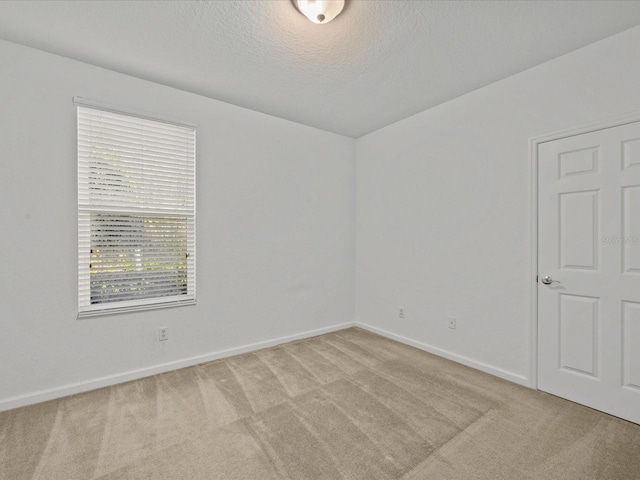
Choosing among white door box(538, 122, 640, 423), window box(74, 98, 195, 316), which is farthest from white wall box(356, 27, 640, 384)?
window box(74, 98, 195, 316)

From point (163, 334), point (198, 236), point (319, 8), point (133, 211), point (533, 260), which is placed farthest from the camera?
point (198, 236)

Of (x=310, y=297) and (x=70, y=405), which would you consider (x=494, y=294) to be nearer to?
(x=310, y=297)

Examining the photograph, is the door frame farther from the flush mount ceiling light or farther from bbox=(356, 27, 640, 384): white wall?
the flush mount ceiling light

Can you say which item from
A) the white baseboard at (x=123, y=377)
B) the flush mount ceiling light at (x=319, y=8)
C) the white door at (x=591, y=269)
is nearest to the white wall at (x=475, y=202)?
the white door at (x=591, y=269)

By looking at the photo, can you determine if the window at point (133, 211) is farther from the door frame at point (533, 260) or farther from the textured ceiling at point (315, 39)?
the door frame at point (533, 260)

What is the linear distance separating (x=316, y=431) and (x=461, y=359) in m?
1.85

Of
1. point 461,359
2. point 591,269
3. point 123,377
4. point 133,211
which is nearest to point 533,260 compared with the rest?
point 591,269

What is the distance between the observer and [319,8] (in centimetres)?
188

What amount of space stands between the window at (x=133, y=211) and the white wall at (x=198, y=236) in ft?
0.32

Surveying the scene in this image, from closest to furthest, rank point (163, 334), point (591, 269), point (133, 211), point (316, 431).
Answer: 1. point (316, 431)
2. point (591, 269)
3. point (133, 211)
4. point (163, 334)

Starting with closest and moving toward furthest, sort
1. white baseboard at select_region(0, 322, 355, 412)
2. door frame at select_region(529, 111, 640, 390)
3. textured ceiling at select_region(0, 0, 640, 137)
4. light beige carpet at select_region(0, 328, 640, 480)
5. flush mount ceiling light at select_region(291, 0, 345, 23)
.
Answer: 1. light beige carpet at select_region(0, 328, 640, 480)
2. flush mount ceiling light at select_region(291, 0, 345, 23)
3. textured ceiling at select_region(0, 0, 640, 137)
4. white baseboard at select_region(0, 322, 355, 412)
5. door frame at select_region(529, 111, 640, 390)

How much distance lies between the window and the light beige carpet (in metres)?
0.84

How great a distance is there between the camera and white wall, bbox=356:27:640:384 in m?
2.36

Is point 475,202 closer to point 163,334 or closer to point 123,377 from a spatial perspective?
point 163,334
